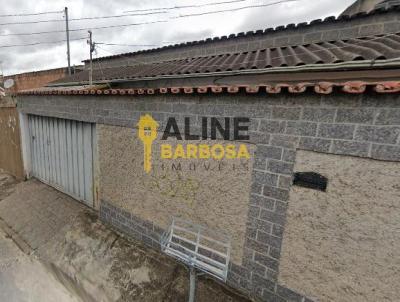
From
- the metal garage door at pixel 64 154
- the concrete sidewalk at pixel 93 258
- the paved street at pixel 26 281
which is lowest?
the paved street at pixel 26 281

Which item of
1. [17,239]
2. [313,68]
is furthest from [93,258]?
[313,68]

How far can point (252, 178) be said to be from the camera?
307 centimetres

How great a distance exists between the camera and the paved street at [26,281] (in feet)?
13.3

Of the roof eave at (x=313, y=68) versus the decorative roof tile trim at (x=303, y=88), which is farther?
the roof eave at (x=313, y=68)

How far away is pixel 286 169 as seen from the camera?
2770 mm

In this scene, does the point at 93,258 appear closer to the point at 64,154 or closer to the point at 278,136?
the point at 64,154

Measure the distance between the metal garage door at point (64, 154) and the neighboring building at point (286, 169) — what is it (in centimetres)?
80

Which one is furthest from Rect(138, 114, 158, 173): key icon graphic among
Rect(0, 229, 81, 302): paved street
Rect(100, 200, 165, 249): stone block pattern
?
Rect(0, 229, 81, 302): paved street

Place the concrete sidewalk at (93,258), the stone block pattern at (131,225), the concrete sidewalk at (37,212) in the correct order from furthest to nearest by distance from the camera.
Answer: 1. the concrete sidewalk at (37,212)
2. the stone block pattern at (131,225)
3. the concrete sidewalk at (93,258)

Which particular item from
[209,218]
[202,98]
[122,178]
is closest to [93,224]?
[122,178]

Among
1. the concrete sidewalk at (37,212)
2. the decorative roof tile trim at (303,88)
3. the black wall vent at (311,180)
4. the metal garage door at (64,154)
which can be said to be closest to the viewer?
the decorative roof tile trim at (303,88)

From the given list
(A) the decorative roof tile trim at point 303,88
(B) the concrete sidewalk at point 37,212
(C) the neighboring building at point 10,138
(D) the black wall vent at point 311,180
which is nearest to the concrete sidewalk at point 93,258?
(B) the concrete sidewalk at point 37,212

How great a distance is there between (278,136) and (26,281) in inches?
214

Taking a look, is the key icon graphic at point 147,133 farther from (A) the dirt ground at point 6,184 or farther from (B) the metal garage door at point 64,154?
(A) the dirt ground at point 6,184
